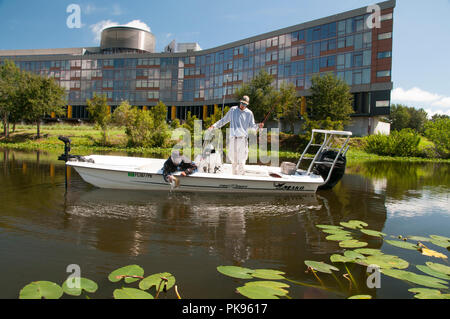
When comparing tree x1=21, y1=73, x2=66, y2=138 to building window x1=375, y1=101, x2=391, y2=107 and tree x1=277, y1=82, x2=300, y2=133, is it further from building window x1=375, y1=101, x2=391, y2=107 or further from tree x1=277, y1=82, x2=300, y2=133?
building window x1=375, y1=101, x2=391, y2=107

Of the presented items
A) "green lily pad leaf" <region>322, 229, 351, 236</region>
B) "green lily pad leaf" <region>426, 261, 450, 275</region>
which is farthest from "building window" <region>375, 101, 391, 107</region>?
"green lily pad leaf" <region>426, 261, 450, 275</region>

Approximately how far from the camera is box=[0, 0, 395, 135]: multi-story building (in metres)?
44.8

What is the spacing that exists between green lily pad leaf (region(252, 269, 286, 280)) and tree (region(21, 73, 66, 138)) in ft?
127

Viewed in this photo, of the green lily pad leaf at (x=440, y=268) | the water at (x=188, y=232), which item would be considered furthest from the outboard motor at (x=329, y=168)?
the green lily pad leaf at (x=440, y=268)

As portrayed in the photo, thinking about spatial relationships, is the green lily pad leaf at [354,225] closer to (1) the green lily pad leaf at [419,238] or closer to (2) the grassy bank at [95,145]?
(1) the green lily pad leaf at [419,238]

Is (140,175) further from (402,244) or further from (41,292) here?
(402,244)

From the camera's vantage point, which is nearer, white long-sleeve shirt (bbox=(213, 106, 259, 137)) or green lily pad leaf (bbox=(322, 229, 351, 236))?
green lily pad leaf (bbox=(322, 229, 351, 236))

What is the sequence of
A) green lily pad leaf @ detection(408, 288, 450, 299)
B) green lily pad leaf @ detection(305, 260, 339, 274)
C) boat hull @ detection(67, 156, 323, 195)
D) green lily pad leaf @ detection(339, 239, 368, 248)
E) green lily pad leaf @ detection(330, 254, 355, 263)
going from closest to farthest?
green lily pad leaf @ detection(408, 288, 450, 299)
green lily pad leaf @ detection(305, 260, 339, 274)
green lily pad leaf @ detection(330, 254, 355, 263)
green lily pad leaf @ detection(339, 239, 368, 248)
boat hull @ detection(67, 156, 323, 195)

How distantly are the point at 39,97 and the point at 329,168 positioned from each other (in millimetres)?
36587

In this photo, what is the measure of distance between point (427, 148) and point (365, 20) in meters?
22.3

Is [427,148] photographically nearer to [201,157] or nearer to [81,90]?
[201,157]

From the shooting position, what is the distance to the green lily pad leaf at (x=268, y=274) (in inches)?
143

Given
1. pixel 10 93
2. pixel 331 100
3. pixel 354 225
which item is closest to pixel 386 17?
pixel 331 100

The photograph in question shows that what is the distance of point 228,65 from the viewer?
6306 centimetres
